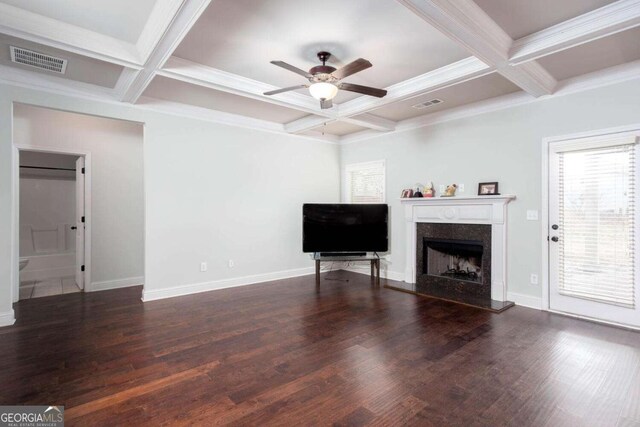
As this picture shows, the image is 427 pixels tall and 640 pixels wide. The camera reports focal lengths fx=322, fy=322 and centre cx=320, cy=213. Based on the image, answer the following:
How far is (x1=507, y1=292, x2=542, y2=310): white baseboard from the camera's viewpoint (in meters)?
4.01

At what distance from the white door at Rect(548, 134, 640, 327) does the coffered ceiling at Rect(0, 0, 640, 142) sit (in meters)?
0.81

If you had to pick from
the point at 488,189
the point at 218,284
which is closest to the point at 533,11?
the point at 488,189

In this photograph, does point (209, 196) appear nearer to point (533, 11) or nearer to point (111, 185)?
point (111, 185)

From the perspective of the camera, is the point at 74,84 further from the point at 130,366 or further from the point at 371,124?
the point at 371,124

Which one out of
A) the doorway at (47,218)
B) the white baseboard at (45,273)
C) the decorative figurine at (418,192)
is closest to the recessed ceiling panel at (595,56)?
the decorative figurine at (418,192)

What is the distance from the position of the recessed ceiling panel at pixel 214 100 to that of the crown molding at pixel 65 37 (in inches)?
24.6

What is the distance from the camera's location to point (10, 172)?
3475mm

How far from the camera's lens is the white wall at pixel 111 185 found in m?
4.78

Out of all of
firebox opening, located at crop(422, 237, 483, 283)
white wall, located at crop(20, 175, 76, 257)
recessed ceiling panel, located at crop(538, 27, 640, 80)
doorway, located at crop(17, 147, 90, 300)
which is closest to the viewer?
recessed ceiling panel, located at crop(538, 27, 640, 80)

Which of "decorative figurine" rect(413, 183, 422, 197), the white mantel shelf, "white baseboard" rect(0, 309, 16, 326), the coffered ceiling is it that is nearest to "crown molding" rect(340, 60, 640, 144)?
the coffered ceiling

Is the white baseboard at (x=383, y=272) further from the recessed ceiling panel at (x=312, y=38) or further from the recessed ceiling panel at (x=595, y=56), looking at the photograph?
the recessed ceiling panel at (x=595, y=56)

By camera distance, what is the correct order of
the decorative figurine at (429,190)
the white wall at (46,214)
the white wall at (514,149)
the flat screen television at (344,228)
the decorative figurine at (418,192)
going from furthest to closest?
the white wall at (46,214)
the flat screen television at (344,228)
the decorative figurine at (418,192)
the decorative figurine at (429,190)
the white wall at (514,149)

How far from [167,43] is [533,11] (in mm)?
2941

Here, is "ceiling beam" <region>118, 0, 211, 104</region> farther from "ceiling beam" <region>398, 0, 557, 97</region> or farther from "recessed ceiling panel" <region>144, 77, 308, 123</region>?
"ceiling beam" <region>398, 0, 557, 97</region>
